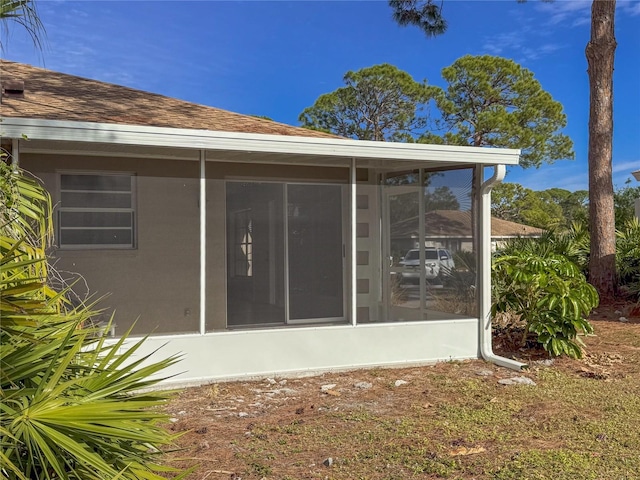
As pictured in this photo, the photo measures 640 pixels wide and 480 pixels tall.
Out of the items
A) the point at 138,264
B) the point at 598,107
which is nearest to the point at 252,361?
the point at 138,264

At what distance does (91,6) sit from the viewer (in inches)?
577

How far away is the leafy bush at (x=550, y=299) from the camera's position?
795 centimetres

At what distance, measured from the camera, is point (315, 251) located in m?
7.86

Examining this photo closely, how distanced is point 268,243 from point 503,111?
2570 centimetres

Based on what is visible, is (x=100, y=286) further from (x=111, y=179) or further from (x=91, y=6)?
(x=91, y=6)

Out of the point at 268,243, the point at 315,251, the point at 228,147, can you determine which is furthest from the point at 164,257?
the point at 315,251

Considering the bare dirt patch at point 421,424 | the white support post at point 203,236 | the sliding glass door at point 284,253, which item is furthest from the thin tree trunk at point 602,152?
the white support post at point 203,236

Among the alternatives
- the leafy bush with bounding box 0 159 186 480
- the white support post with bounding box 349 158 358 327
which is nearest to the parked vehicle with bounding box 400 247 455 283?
the white support post with bounding box 349 158 358 327

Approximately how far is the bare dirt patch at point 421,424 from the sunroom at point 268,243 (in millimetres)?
479

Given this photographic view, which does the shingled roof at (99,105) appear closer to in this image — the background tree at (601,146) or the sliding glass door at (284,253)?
the sliding glass door at (284,253)

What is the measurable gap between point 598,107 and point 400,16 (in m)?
5.20

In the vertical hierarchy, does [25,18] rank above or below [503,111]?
below

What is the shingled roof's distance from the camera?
7445 mm

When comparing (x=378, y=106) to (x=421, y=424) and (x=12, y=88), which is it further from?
(x=421, y=424)
